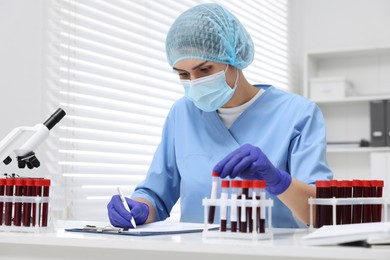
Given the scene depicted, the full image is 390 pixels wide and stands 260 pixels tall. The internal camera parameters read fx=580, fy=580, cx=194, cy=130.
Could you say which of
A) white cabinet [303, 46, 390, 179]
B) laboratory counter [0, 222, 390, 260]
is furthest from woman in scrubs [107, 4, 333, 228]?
white cabinet [303, 46, 390, 179]

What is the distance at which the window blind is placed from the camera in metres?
2.11

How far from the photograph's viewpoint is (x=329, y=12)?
386cm

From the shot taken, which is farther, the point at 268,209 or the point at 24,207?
the point at 24,207

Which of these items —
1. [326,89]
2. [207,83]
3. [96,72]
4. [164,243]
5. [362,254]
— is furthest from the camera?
[326,89]

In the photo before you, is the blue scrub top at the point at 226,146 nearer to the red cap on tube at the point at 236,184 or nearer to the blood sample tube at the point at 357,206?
the blood sample tube at the point at 357,206

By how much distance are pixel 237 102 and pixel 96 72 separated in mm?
784

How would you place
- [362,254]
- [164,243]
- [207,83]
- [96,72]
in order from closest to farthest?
[362,254], [164,243], [207,83], [96,72]

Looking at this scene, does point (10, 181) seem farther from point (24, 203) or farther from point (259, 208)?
point (259, 208)

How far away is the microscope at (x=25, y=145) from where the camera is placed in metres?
1.23

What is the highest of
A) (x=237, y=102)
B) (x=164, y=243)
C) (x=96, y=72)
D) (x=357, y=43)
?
(x=357, y=43)

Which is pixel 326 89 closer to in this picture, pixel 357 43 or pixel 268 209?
pixel 357 43

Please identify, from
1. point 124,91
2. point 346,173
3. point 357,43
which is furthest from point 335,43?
point 124,91

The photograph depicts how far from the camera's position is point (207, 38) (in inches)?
63.2

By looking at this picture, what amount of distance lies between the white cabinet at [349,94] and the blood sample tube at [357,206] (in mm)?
2419
